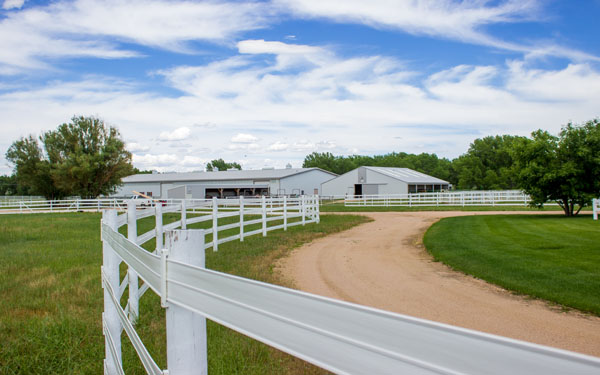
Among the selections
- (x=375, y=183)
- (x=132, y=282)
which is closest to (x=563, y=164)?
(x=132, y=282)

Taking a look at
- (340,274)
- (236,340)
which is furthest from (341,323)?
(340,274)

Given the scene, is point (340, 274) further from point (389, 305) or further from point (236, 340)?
point (236, 340)

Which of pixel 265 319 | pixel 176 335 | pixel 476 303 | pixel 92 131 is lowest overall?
pixel 476 303

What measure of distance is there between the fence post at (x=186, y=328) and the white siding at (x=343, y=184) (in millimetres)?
54611

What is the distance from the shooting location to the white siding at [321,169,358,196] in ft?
186

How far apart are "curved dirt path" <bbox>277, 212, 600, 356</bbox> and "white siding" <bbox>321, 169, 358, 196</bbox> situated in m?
44.0

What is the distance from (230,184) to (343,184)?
14865 mm

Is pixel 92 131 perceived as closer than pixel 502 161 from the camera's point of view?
Yes

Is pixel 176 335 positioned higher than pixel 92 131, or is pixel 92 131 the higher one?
pixel 92 131

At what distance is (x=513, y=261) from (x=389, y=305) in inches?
158

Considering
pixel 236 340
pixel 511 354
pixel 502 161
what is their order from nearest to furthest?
pixel 511 354 → pixel 236 340 → pixel 502 161

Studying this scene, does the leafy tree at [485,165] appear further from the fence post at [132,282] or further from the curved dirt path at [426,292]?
the fence post at [132,282]

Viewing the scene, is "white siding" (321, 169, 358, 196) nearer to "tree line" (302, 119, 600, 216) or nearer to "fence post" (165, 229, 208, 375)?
"tree line" (302, 119, 600, 216)

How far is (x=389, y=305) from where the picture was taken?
6566mm
